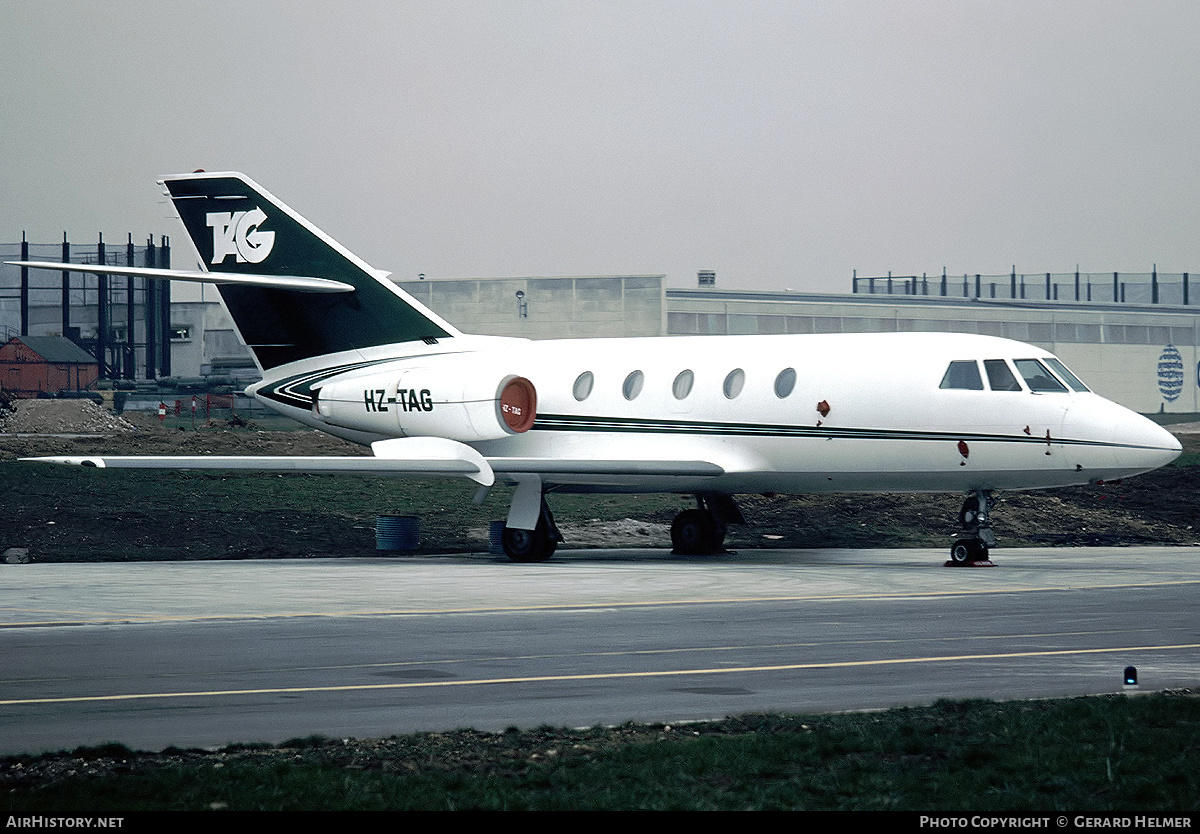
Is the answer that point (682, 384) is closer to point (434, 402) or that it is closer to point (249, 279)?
point (434, 402)

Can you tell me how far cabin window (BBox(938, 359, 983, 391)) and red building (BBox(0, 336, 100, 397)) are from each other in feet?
207

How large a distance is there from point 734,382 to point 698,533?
3.06 m

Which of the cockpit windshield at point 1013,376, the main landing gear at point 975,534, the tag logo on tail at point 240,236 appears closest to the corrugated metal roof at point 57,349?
the tag logo on tail at point 240,236

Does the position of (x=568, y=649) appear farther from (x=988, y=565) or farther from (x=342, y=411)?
(x=342, y=411)

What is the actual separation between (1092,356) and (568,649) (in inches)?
2795

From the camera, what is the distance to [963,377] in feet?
70.0

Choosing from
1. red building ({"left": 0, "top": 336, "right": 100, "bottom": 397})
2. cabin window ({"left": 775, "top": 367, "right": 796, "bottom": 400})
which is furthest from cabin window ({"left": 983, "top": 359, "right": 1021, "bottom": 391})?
red building ({"left": 0, "top": 336, "right": 100, "bottom": 397})

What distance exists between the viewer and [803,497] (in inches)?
1277

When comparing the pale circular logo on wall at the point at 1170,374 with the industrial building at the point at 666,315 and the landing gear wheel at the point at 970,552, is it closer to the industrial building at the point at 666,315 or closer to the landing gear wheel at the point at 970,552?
the industrial building at the point at 666,315

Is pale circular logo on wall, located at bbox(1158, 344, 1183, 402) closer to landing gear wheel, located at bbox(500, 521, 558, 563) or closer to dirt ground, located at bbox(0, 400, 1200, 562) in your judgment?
dirt ground, located at bbox(0, 400, 1200, 562)

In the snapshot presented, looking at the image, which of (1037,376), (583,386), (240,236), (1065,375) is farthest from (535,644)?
(240,236)

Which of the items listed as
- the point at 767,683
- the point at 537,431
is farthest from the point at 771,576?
the point at 767,683

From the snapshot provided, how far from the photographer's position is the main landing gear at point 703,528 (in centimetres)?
2484

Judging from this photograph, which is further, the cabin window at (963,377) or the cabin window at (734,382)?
the cabin window at (734,382)
